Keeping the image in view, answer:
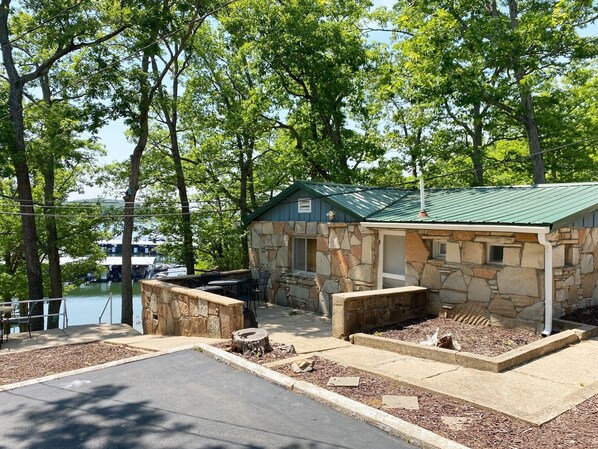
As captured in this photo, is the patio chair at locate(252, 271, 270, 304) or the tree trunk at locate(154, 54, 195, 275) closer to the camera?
the patio chair at locate(252, 271, 270, 304)

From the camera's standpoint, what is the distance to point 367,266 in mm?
9789

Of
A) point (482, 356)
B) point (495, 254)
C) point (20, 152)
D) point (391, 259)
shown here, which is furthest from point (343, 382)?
point (20, 152)

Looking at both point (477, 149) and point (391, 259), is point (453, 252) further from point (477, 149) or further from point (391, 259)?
point (477, 149)

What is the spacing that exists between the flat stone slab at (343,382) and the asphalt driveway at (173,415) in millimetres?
495

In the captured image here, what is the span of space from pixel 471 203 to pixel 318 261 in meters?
3.75

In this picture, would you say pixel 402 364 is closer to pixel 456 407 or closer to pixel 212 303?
pixel 456 407

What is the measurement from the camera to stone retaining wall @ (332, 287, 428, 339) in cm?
746

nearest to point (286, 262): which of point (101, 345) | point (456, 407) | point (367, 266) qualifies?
point (367, 266)

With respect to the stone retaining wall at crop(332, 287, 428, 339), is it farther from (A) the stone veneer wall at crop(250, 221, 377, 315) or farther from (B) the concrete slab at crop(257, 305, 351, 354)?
(A) the stone veneer wall at crop(250, 221, 377, 315)

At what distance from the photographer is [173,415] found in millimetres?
4266

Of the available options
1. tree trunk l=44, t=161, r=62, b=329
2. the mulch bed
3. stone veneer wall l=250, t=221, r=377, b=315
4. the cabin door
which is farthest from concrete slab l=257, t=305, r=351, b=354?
tree trunk l=44, t=161, r=62, b=329

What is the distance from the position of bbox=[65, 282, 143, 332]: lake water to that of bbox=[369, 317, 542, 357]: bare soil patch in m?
28.3

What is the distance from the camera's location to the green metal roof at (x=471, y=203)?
7.45 m

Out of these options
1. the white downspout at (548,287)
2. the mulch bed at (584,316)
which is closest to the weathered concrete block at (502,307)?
the white downspout at (548,287)
